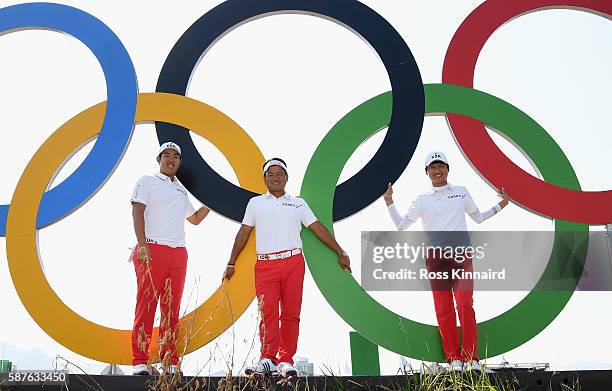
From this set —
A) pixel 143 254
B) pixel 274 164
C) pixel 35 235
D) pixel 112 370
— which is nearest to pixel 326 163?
pixel 274 164

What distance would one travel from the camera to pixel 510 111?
6316 mm

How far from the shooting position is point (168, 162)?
5.83m

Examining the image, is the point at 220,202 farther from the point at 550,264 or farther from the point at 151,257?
the point at 550,264

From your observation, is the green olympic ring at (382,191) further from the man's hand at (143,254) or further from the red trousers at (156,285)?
the man's hand at (143,254)

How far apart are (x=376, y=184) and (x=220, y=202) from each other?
5.06ft

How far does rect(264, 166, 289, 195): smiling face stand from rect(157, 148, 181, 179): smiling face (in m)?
0.93

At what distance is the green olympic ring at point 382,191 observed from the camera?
5688 mm

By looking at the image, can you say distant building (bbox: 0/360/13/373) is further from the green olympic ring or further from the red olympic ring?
the red olympic ring

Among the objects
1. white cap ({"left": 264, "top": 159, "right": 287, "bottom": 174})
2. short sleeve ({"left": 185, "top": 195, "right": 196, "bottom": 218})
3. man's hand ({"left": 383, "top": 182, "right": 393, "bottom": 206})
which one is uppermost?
white cap ({"left": 264, "top": 159, "right": 287, "bottom": 174})

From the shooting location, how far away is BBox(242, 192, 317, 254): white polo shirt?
534cm

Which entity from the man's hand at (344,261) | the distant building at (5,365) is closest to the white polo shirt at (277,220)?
the man's hand at (344,261)

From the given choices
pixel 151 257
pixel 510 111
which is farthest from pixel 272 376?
pixel 510 111

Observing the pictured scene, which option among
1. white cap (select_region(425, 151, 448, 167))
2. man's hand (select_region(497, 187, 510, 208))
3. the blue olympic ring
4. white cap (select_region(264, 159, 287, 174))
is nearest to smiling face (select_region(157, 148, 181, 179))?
the blue olympic ring

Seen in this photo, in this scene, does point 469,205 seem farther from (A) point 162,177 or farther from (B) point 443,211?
(A) point 162,177
